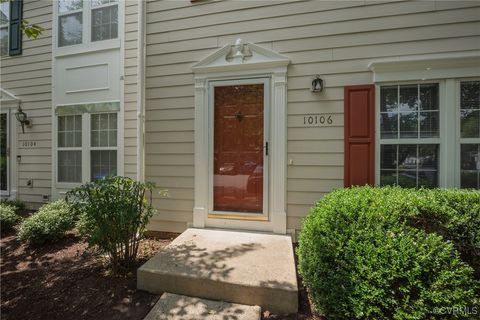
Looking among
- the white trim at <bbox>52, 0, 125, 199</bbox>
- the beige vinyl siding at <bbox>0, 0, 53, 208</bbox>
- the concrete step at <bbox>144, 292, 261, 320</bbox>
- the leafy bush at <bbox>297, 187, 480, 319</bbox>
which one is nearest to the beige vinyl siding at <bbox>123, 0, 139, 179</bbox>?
the white trim at <bbox>52, 0, 125, 199</bbox>

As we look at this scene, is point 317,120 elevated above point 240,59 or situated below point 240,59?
below

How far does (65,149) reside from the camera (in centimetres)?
490

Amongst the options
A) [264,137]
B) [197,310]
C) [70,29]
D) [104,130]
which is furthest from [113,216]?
[70,29]

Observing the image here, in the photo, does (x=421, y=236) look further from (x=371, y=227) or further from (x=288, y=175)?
(x=288, y=175)

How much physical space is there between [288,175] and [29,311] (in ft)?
10.4

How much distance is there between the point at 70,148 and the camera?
4863 millimetres

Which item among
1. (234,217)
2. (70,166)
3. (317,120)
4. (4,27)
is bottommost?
(234,217)

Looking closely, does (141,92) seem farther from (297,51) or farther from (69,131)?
(297,51)

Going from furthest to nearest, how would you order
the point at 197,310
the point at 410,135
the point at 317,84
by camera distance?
1. the point at 317,84
2. the point at 410,135
3. the point at 197,310

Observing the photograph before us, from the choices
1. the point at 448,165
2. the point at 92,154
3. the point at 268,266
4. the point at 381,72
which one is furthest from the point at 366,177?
the point at 92,154

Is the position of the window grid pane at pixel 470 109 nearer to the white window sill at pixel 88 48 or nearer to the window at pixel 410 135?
the window at pixel 410 135

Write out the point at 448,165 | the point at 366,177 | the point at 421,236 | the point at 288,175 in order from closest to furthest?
the point at 421,236, the point at 448,165, the point at 366,177, the point at 288,175

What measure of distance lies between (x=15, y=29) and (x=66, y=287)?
556 centimetres

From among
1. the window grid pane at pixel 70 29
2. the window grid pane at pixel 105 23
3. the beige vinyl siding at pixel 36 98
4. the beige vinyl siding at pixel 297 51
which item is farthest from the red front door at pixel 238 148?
the beige vinyl siding at pixel 36 98
